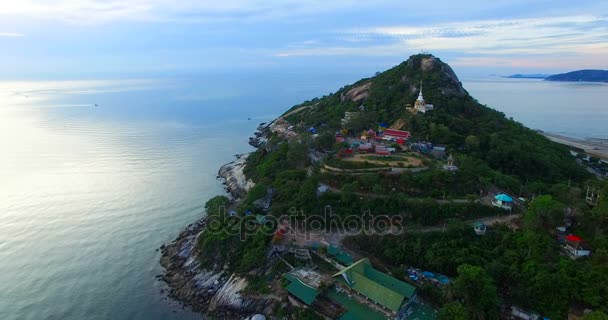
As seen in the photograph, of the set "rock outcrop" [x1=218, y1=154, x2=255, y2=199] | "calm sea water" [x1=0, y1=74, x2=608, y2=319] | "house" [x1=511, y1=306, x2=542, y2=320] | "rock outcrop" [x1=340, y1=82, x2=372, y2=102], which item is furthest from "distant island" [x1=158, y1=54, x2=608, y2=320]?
"rock outcrop" [x1=340, y1=82, x2=372, y2=102]

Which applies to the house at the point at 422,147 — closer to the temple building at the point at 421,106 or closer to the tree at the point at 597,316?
the temple building at the point at 421,106

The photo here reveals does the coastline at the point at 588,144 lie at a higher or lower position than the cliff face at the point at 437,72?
lower

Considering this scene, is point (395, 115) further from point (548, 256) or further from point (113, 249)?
point (113, 249)

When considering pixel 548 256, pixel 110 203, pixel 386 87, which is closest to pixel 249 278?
pixel 548 256

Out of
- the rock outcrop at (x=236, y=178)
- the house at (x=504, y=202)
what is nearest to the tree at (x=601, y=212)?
the house at (x=504, y=202)

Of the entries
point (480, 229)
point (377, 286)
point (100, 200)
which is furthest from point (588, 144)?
point (100, 200)

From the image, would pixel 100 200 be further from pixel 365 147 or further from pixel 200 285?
pixel 365 147

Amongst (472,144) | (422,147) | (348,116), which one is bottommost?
(422,147)
